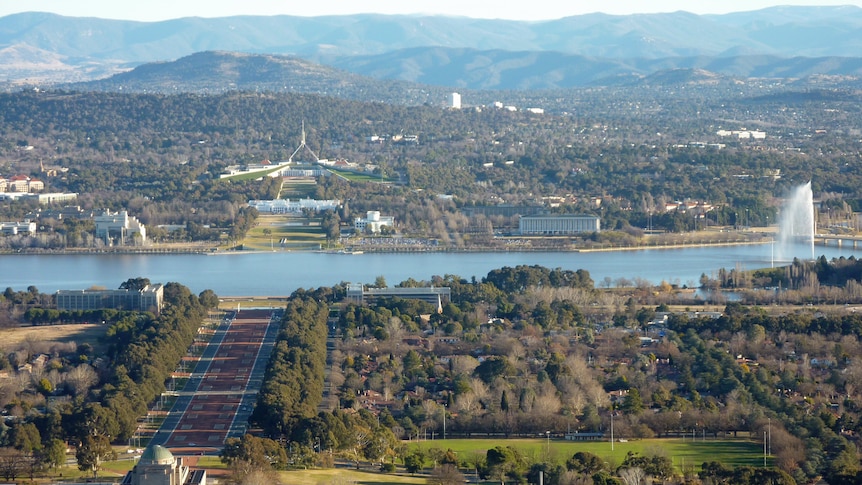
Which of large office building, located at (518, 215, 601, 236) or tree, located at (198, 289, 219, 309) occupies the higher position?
large office building, located at (518, 215, 601, 236)

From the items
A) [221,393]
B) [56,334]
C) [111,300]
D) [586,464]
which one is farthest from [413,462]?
[111,300]

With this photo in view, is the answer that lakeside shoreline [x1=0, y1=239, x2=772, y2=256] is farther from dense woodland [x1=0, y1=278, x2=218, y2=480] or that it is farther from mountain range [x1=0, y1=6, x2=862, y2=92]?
mountain range [x1=0, y1=6, x2=862, y2=92]

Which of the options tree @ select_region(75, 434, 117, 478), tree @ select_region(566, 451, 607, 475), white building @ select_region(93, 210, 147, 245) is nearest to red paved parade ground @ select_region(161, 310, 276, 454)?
tree @ select_region(75, 434, 117, 478)

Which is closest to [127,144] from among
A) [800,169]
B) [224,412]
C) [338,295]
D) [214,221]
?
[214,221]

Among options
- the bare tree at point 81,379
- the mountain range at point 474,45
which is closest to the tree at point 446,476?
the bare tree at point 81,379

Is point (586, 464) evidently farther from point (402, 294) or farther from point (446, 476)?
point (402, 294)

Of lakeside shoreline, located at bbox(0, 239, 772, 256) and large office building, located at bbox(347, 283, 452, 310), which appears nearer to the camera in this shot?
large office building, located at bbox(347, 283, 452, 310)
